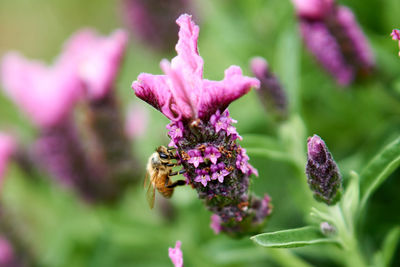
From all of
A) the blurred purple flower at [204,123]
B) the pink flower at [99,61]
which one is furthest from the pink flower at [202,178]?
the pink flower at [99,61]

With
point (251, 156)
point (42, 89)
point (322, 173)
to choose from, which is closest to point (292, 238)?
point (322, 173)

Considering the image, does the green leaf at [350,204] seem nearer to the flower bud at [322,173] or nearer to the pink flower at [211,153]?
the flower bud at [322,173]

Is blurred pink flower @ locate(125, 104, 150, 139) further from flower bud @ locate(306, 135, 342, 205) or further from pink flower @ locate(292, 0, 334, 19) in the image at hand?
flower bud @ locate(306, 135, 342, 205)

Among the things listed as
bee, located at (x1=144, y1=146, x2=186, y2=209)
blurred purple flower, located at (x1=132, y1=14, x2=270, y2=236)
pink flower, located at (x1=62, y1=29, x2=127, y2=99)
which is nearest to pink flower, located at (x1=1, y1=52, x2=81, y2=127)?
pink flower, located at (x1=62, y1=29, x2=127, y2=99)

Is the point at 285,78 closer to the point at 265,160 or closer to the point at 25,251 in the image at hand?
the point at 265,160

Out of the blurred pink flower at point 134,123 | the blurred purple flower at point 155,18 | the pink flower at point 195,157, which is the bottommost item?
the pink flower at point 195,157

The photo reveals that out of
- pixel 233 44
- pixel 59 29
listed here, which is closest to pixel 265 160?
pixel 233 44
